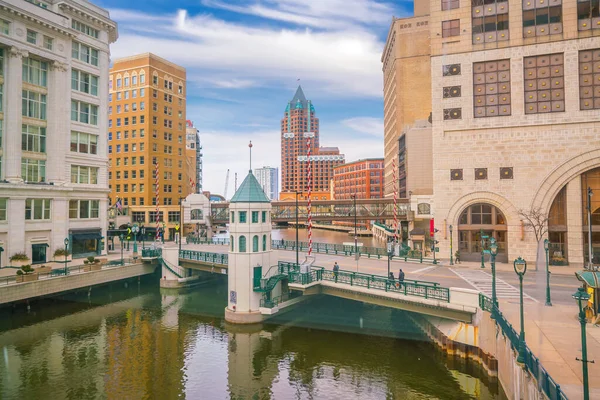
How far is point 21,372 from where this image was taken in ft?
81.4

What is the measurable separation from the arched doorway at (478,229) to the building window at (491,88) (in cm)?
1159

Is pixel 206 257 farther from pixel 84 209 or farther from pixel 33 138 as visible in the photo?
pixel 33 138

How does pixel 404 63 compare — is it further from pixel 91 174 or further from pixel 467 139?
pixel 91 174

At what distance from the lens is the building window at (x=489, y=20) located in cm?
4812

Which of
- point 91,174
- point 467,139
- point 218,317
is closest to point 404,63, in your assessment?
point 467,139

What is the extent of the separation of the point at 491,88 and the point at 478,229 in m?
17.4

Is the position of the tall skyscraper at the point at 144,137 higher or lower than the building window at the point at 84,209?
higher

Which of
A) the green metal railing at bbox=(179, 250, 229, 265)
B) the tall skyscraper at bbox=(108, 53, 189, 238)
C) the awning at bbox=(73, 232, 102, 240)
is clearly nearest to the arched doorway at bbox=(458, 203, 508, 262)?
the green metal railing at bbox=(179, 250, 229, 265)

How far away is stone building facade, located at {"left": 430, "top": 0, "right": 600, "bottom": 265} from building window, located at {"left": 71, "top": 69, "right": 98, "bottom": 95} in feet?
151

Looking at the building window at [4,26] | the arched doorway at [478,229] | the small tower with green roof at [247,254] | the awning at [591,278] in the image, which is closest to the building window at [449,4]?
the arched doorway at [478,229]

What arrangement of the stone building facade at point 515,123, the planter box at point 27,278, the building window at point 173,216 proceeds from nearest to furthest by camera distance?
the planter box at point 27,278 → the stone building facade at point 515,123 → the building window at point 173,216

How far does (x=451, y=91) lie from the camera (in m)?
49.9

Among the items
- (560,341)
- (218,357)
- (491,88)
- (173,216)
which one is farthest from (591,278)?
(173,216)

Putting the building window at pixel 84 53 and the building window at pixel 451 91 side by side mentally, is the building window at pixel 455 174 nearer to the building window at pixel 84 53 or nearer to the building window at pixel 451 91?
the building window at pixel 451 91
